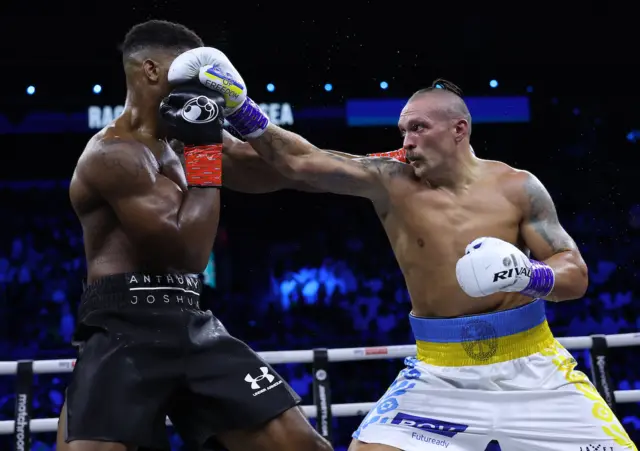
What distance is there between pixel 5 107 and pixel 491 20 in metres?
5.19

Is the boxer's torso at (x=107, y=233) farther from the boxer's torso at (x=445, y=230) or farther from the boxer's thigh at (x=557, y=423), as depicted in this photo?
the boxer's thigh at (x=557, y=423)

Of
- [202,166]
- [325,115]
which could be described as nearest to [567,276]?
[202,166]

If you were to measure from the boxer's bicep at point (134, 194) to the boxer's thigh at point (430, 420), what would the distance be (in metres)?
0.82

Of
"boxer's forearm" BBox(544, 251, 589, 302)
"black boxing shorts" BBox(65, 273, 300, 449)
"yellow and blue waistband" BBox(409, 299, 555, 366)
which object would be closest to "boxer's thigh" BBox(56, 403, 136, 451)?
"black boxing shorts" BBox(65, 273, 300, 449)

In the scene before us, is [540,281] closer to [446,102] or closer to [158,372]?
[446,102]

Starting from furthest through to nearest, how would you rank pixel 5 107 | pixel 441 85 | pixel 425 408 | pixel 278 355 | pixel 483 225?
pixel 5 107 → pixel 278 355 → pixel 441 85 → pixel 483 225 → pixel 425 408

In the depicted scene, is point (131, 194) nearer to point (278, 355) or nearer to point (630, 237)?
point (278, 355)

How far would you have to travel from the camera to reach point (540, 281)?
220 cm

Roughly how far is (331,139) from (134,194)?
6.45 meters

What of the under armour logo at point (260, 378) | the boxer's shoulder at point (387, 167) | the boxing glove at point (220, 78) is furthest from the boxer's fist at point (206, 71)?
the under armour logo at point (260, 378)

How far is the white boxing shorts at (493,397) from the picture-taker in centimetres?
229

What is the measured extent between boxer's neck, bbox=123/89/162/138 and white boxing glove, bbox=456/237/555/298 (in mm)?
998

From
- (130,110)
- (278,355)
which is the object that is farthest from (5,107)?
(130,110)

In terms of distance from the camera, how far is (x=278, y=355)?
12.1 feet
